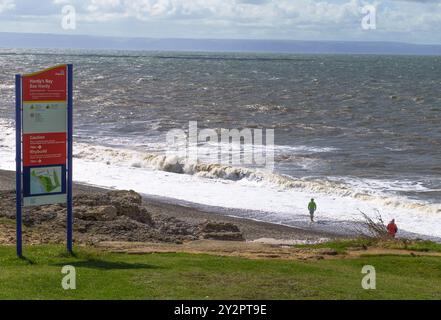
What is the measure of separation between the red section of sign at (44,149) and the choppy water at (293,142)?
522 inches

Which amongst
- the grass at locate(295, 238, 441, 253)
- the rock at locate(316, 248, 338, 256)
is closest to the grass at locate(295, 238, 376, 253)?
the grass at locate(295, 238, 441, 253)

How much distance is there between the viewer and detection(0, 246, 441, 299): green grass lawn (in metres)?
11.8

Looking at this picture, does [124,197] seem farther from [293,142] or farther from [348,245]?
[293,142]

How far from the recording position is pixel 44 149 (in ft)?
46.4

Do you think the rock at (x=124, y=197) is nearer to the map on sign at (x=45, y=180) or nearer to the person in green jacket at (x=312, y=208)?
the person in green jacket at (x=312, y=208)

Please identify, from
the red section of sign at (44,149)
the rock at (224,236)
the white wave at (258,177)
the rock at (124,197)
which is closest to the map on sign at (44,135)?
the red section of sign at (44,149)

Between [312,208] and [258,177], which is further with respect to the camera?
[258,177]

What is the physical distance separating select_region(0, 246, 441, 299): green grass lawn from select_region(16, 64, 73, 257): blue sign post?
1.34 meters

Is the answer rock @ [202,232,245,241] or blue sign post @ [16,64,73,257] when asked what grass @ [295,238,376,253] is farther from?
blue sign post @ [16,64,73,257]

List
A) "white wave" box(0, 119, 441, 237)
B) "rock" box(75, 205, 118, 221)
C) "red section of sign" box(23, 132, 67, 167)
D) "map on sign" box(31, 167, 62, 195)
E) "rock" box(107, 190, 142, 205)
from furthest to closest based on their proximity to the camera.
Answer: "white wave" box(0, 119, 441, 237) < "rock" box(107, 190, 142, 205) < "rock" box(75, 205, 118, 221) < "map on sign" box(31, 167, 62, 195) < "red section of sign" box(23, 132, 67, 167)

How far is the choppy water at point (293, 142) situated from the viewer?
31.1m

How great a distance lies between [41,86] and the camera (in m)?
13.8

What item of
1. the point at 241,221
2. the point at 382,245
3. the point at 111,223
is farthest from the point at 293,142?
the point at 382,245

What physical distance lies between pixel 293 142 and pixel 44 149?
34796 millimetres
